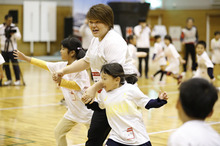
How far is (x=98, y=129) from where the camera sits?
3643 mm

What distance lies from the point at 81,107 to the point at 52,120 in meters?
2.66

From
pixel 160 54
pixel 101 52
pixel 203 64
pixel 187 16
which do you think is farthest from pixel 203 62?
pixel 187 16

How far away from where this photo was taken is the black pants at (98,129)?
3.63 metres

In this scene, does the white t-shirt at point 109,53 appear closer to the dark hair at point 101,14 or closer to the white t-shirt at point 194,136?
the dark hair at point 101,14

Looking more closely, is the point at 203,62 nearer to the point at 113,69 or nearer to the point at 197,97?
the point at 113,69

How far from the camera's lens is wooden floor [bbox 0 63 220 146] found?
18.1 ft

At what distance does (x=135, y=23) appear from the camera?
1727 centimetres

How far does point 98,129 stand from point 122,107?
18.3 inches

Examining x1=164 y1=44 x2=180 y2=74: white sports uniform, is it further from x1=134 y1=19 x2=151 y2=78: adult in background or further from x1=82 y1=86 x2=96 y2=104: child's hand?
x1=82 y1=86 x2=96 y2=104: child's hand

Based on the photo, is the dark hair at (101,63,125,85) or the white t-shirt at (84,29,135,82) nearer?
the dark hair at (101,63,125,85)

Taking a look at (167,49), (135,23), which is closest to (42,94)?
(167,49)

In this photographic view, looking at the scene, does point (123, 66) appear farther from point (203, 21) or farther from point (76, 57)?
point (203, 21)

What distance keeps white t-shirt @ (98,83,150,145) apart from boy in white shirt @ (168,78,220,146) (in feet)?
4.25

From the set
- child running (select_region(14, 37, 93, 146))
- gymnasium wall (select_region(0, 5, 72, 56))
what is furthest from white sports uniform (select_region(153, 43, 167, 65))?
gymnasium wall (select_region(0, 5, 72, 56))
